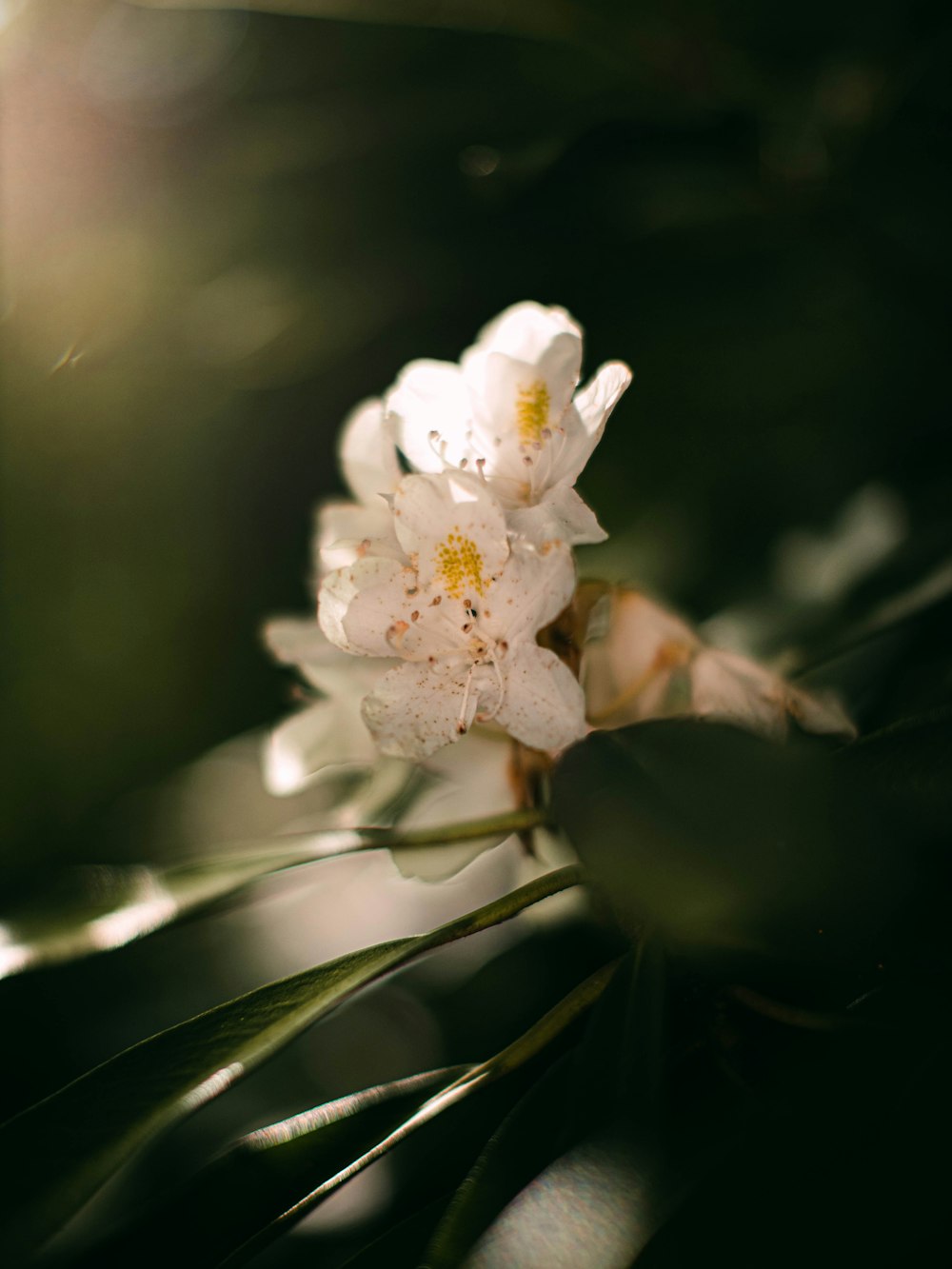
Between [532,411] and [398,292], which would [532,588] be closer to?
[532,411]

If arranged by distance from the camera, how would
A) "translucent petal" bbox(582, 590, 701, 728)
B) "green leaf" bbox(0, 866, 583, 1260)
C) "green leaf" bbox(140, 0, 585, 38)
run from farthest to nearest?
"green leaf" bbox(140, 0, 585, 38) < "translucent petal" bbox(582, 590, 701, 728) < "green leaf" bbox(0, 866, 583, 1260)

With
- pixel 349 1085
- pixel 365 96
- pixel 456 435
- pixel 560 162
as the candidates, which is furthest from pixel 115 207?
pixel 349 1085

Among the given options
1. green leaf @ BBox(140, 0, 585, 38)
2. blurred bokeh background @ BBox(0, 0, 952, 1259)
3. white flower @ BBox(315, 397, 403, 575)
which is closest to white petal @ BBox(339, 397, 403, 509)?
white flower @ BBox(315, 397, 403, 575)

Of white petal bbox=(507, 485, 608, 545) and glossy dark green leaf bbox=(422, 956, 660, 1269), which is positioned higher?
white petal bbox=(507, 485, 608, 545)

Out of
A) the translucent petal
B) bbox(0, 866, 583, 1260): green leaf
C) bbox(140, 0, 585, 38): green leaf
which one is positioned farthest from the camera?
bbox(140, 0, 585, 38): green leaf

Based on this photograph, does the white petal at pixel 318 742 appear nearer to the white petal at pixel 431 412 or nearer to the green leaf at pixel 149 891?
the green leaf at pixel 149 891

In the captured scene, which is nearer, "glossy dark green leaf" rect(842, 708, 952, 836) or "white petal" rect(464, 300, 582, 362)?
"glossy dark green leaf" rect(842, 708, 952, 836)

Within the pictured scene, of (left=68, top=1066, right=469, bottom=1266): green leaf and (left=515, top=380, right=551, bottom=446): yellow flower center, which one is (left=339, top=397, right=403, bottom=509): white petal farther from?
(left=68, top=1066, right=469, bottom=1266): green leaf
